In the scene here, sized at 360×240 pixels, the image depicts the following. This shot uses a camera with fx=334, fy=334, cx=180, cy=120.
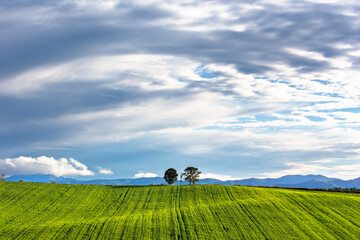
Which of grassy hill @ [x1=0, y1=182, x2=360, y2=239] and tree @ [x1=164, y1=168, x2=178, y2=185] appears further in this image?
tree @ [x1=164, y1=168, x2=178, y2=185]

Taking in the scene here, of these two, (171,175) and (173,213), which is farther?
(171,175)

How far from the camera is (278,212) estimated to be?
308 ft

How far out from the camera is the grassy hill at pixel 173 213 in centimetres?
8012

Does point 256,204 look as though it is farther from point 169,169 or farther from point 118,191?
point 169,169

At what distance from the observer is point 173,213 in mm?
93125

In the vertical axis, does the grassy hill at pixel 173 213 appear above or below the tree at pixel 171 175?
below

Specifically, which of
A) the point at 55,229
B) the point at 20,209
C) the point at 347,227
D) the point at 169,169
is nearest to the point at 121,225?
the point at 55,229

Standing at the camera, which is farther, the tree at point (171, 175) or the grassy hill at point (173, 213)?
the tree at point (171, 175)

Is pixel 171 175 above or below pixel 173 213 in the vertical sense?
above

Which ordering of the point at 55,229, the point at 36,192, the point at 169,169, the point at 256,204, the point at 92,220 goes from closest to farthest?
the point at 55,229 → the point at 92,220 → the point at 256,204 → the point at 36,192 → the point at 169,169

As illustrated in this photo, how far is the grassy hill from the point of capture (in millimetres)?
80125

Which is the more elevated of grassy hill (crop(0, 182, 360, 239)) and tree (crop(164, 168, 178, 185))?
tree (crop(164, 168, 178, 185))

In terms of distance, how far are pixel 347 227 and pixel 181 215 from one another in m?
42.9

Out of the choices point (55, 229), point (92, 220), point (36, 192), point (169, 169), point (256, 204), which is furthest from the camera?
point (169, 169)
